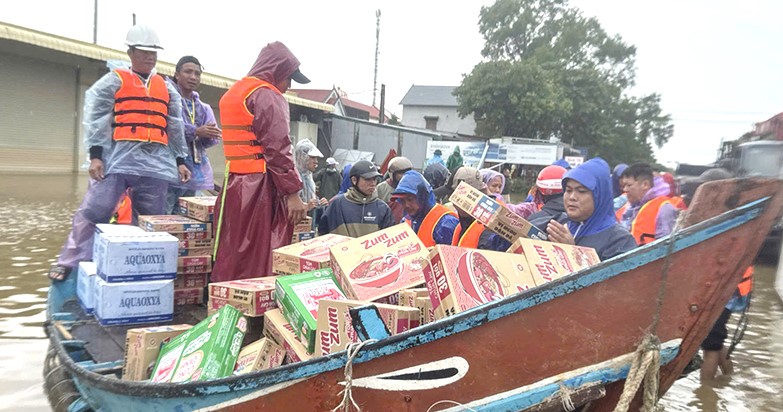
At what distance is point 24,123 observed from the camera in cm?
1648

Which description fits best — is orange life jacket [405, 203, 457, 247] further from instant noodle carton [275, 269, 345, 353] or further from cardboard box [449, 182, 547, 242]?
instant noodle carton [275, 269, 345, 353]

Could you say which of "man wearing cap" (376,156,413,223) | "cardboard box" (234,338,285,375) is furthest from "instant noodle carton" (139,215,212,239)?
"man wearing cap" (376,156,413,223)

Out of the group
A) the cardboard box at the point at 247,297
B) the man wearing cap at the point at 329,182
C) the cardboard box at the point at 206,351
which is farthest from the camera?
the man wearing cap at the point at 329,182

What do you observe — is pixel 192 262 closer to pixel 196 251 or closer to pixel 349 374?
pixel 196 251

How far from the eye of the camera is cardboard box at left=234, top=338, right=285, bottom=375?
2.31 meters

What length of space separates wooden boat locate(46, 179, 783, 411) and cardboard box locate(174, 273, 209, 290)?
204cm

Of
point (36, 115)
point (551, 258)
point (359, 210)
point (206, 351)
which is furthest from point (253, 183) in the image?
point (36, 115)

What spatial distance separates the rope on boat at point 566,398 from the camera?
1.74 metres

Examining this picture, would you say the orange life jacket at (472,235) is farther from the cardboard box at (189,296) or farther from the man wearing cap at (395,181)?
the man wearing cap at (395,181)

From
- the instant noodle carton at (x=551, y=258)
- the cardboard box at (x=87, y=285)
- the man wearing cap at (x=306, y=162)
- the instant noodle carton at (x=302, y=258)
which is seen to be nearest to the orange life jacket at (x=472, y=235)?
the instant noodle carton at (x=302, y=258)

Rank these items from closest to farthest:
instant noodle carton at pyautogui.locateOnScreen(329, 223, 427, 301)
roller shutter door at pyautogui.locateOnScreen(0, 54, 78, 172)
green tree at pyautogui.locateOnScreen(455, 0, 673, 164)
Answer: instant noodle carton at pyautogui.locateOnScreen(329, 223, 427, 301), roller shutter door at pyautogui.locateOnScreen(0, 54, 78, 172), green tree at pyautogui.locateOnScreen(455, 0, 673, 164)

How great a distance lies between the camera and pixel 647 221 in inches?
194

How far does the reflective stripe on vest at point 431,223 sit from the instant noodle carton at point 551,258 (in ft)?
6.37

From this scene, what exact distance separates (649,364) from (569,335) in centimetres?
24
